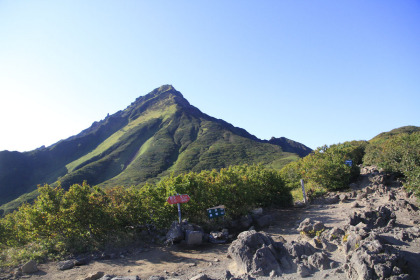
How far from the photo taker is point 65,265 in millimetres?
7520

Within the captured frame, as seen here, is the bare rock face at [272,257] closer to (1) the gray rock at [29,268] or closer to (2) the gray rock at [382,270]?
(2) the gray rock at [382,270]

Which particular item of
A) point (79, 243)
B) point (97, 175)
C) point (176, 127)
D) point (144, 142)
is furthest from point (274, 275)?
point (176, 127)

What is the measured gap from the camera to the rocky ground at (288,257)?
5090mm

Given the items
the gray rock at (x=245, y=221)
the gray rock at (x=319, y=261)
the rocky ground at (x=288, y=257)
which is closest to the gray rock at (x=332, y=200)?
the rocky ground at (x=288, y=257)

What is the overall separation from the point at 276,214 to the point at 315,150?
332 inches

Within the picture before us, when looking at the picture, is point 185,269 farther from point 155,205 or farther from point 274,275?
point 155,205

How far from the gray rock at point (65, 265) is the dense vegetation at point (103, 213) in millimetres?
888

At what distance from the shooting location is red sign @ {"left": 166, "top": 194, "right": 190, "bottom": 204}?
9.73 meters

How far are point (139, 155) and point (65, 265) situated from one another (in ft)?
264

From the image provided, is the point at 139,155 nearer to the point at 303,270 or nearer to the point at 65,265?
the point at 65,265

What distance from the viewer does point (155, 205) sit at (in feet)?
34.3

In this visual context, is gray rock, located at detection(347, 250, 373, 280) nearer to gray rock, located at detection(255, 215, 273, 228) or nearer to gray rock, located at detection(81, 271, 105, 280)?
gray rock, located at detection(255, 215, 273, 228)

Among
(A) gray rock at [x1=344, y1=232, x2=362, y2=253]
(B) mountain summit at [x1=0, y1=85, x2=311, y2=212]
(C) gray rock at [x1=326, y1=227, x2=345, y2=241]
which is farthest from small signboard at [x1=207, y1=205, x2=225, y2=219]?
(B) mountain summit at [x1=0, y1=85, x2=311, y2=212]

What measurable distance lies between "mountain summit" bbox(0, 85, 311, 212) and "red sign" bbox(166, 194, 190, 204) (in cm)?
4950
